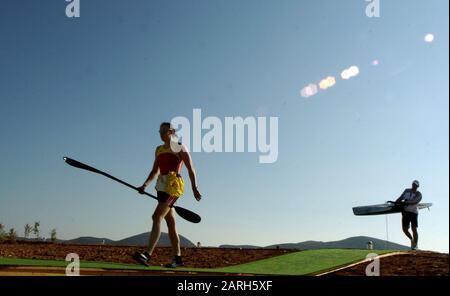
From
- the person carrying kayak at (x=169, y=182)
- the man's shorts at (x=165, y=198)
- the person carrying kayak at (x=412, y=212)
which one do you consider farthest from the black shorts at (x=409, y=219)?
the man's shorts at (x=165, y=198)

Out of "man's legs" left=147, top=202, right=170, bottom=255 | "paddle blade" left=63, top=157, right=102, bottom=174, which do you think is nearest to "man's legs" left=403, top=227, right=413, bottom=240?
"man's legs" left=147, top=202, right=170, bottom=255

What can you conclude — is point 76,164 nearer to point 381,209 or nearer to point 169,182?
point 169,182

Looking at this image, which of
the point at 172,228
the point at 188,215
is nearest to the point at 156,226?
the point at 172,228

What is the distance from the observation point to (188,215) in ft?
27.3

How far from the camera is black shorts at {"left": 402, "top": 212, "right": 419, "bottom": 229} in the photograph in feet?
43.3

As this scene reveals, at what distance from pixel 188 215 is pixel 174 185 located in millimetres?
792

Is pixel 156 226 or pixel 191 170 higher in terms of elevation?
pixel 191 170

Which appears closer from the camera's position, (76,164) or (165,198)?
(165,198)

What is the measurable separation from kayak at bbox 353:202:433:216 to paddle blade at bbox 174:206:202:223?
7.87 m

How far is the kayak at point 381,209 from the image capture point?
1395 centimetres
